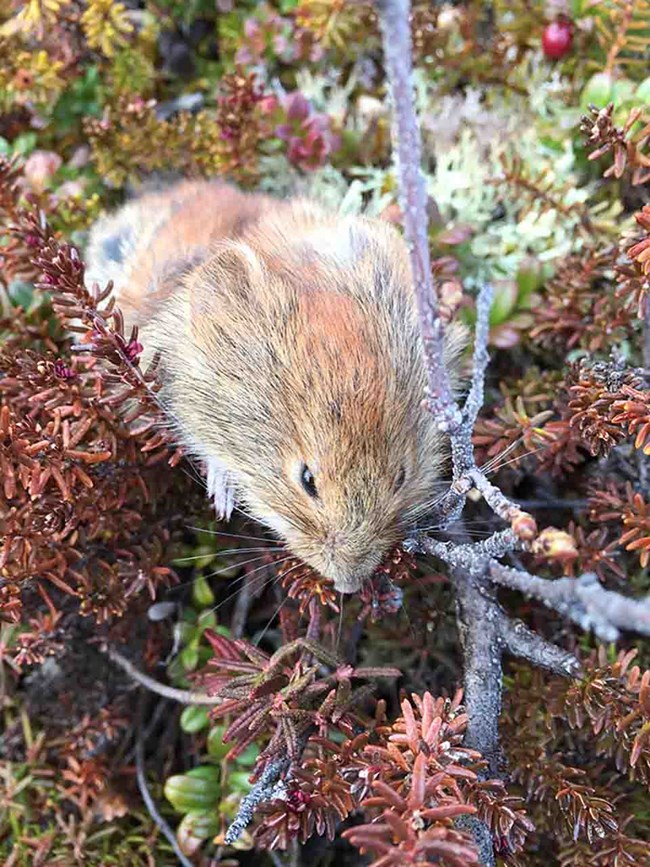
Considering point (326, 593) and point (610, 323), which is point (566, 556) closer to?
point (326, 593)

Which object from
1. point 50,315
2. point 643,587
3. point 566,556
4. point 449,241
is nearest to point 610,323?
point 449,241

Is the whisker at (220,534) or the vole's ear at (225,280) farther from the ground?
the vole's ear at (225,280)

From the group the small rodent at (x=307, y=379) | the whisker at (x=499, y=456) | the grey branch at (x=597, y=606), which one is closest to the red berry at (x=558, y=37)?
the small rodent at (x=307, y=379)

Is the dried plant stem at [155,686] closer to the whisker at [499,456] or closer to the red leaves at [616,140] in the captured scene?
the whisker at [499,456]

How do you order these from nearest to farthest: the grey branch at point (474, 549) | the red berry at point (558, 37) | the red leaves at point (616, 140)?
the grey branch at point (474, 549) < the red leaves at point (616, 140) < the red berry at point (558, 37)

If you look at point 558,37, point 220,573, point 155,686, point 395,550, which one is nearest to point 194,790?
point 155,686

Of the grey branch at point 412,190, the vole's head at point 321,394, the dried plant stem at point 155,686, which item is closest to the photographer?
the grey branch at point 412,190

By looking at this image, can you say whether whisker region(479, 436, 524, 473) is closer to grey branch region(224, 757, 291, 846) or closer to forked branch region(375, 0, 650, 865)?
forked branch region(375, 0, 650, 865)

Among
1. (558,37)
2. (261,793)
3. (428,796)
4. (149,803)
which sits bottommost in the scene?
(149,803)

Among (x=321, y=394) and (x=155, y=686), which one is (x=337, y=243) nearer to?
(x=321, y=394)
